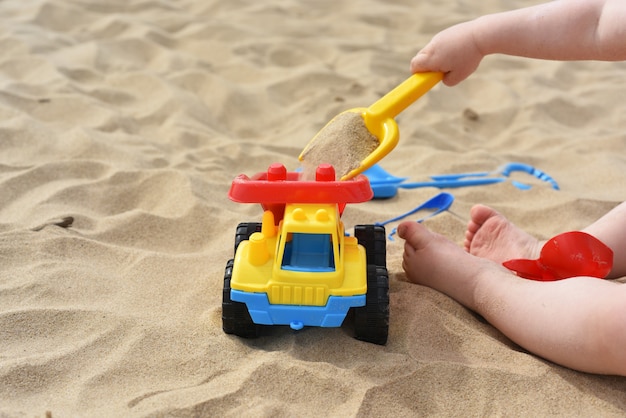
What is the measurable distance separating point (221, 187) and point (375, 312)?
998 millimetres

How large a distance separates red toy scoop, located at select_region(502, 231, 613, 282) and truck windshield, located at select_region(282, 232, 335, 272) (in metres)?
0.53

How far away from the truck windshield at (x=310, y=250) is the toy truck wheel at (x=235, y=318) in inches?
4.7

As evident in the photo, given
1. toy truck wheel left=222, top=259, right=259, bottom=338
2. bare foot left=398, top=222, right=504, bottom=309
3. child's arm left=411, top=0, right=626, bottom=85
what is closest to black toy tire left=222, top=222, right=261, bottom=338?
toy truck wheel left=222, top=259, right=259, bottom=338

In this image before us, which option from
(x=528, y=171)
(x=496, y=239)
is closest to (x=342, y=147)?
(x=496, y=239)

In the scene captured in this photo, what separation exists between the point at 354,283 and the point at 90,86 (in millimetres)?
1987

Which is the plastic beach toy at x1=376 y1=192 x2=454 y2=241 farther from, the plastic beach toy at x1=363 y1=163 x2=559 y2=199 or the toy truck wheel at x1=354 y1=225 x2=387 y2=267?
the toy truck wheel at x1=354 y1=225 x2=387 y2=267

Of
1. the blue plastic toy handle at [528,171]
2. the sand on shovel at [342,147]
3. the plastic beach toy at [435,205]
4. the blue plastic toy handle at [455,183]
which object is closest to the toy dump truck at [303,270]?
the sand on shovel at [342,147]

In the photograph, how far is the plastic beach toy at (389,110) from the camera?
1.54 metres

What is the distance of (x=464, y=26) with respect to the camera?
1.75 meters

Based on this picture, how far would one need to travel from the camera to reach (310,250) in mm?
1374

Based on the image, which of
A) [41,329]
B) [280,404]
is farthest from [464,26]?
[41,329]

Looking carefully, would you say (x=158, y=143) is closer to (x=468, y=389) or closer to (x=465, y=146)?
(x=465, y=146)

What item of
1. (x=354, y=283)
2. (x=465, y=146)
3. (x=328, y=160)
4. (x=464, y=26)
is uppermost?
(x=464, y=26)

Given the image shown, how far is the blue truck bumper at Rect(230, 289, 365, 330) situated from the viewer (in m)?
1.28
